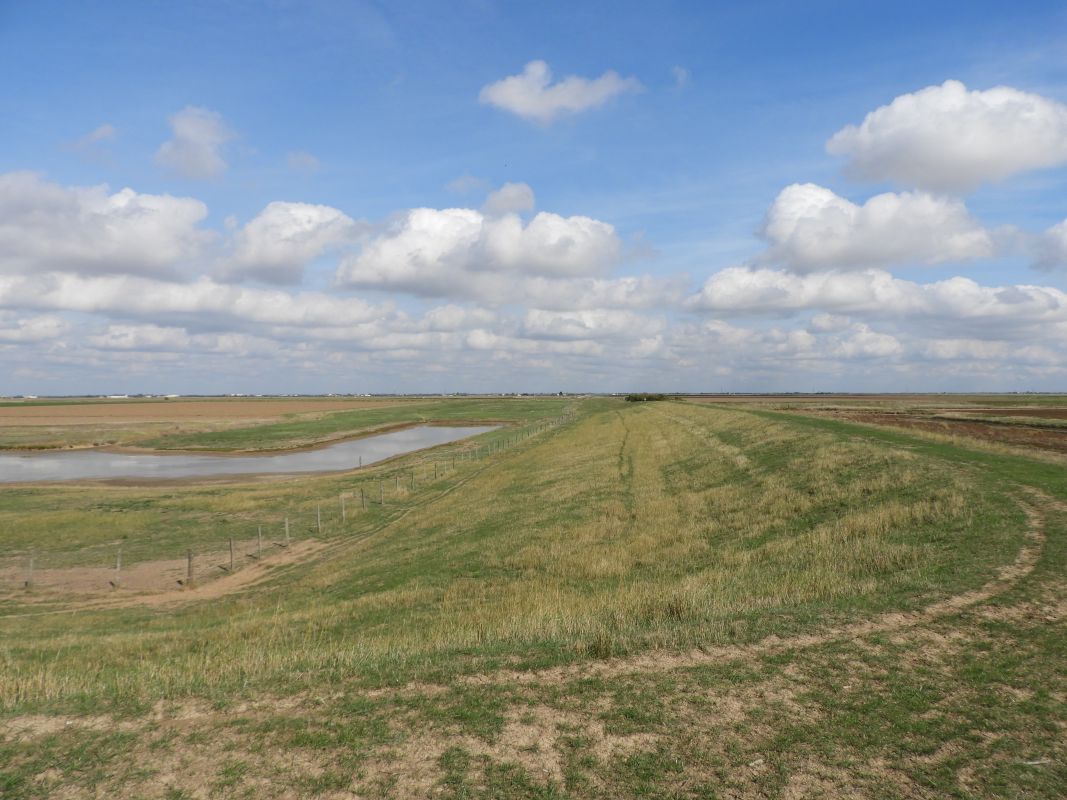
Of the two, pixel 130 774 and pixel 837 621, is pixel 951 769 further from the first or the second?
pixel 130 774

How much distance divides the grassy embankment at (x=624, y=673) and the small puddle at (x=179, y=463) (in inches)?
1958

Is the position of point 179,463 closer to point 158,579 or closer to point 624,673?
point 158,579

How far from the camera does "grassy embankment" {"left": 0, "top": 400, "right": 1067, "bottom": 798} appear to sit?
22.2 feet

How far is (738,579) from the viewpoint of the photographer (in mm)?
15883

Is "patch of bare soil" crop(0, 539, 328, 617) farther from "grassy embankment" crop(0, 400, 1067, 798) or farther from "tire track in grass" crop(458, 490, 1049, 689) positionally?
"tire track in grass" crop(458, 490, 1049, 689)

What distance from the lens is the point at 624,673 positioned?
9.29 meters

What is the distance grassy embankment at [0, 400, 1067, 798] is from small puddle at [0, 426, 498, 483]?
49730mm

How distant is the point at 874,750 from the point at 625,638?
14.8 feet

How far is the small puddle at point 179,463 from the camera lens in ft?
216

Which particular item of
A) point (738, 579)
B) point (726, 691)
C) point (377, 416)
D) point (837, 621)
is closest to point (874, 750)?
point (726, 691)

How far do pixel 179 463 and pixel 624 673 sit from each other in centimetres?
8460

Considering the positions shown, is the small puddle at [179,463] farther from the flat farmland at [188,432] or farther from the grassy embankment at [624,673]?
the grassy embankment at [624,673]

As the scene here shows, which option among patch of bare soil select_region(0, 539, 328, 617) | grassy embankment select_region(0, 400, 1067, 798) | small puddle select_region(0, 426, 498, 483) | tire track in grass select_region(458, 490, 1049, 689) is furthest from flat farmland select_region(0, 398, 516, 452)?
tire track in grass select_region(458, 490, 1049, 689)

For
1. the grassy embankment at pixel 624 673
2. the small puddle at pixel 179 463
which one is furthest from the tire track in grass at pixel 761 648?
the small puddle at pixel 179 463
